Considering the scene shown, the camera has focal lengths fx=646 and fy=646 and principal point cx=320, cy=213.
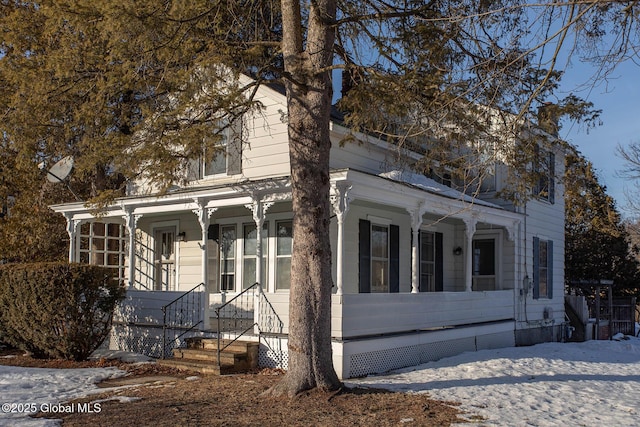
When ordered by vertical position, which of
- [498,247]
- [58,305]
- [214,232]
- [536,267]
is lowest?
[58,305]

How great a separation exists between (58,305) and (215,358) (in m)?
3.42

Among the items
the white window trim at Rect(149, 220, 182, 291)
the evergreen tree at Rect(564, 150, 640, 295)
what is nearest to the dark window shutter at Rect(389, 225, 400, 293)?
the white window trim at Rect(149, 220, 182, 291)

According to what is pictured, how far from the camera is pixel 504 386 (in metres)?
10.3

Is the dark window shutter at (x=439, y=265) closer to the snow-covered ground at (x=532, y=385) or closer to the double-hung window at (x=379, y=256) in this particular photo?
the double-hung window at (x=379, y=256)

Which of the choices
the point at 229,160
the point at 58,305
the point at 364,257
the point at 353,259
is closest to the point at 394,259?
the point at 364,257

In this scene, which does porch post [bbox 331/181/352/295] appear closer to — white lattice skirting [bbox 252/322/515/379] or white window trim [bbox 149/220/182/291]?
white lattice skirting [bbox 252/322/515/379]

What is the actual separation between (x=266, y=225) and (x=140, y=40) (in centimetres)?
618

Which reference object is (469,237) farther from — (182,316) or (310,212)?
(310,212)

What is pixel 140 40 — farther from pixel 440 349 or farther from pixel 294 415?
pixel 440 349

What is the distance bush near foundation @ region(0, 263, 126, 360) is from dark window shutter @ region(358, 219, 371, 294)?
5177 mm

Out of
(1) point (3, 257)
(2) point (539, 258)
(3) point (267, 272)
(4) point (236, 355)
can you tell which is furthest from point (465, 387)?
(1) point (3, 257)

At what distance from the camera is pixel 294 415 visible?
26.0ft

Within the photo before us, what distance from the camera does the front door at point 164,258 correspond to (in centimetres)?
1675

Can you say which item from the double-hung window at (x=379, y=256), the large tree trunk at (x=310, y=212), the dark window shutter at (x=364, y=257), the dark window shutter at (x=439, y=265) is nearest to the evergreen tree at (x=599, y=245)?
the dark window shutter at (x=439, y=265)
